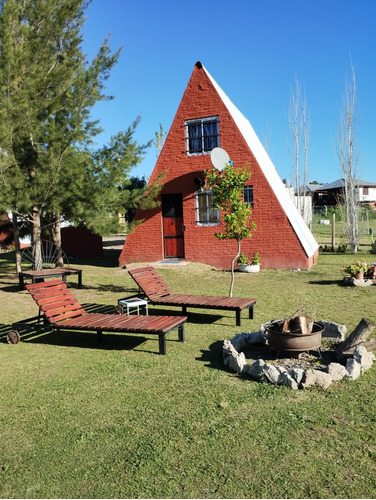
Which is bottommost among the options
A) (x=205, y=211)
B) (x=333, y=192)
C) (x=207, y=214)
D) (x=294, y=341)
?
(x=294, y=341)

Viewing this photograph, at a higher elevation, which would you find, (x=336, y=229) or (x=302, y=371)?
(x=336, y=229)

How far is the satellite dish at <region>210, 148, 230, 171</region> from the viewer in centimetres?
1469

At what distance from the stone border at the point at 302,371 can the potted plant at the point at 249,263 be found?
10153 mm

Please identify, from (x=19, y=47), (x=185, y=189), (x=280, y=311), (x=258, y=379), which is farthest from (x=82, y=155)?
(x=258, y=379)

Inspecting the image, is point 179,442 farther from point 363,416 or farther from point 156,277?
point 156,277

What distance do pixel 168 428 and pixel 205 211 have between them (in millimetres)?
13613

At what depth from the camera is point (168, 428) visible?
403 centimetres

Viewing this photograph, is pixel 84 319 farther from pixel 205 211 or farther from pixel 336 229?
pixel 336 229

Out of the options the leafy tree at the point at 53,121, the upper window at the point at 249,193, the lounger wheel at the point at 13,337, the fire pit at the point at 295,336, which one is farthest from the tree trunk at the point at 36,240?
the fire pit at the point at 295,336

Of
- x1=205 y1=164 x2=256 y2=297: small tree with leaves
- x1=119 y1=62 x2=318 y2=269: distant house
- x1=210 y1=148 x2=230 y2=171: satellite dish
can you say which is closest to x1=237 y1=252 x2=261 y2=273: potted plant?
x1=119 y1=62 x2=318 y2=269: distant house

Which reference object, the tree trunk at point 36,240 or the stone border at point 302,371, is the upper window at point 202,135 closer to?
the tree trunk at point 36,240

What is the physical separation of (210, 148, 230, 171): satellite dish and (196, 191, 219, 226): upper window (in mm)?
2094

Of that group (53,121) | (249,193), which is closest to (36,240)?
(53,121)

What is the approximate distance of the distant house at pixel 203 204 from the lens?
16.2 meters
